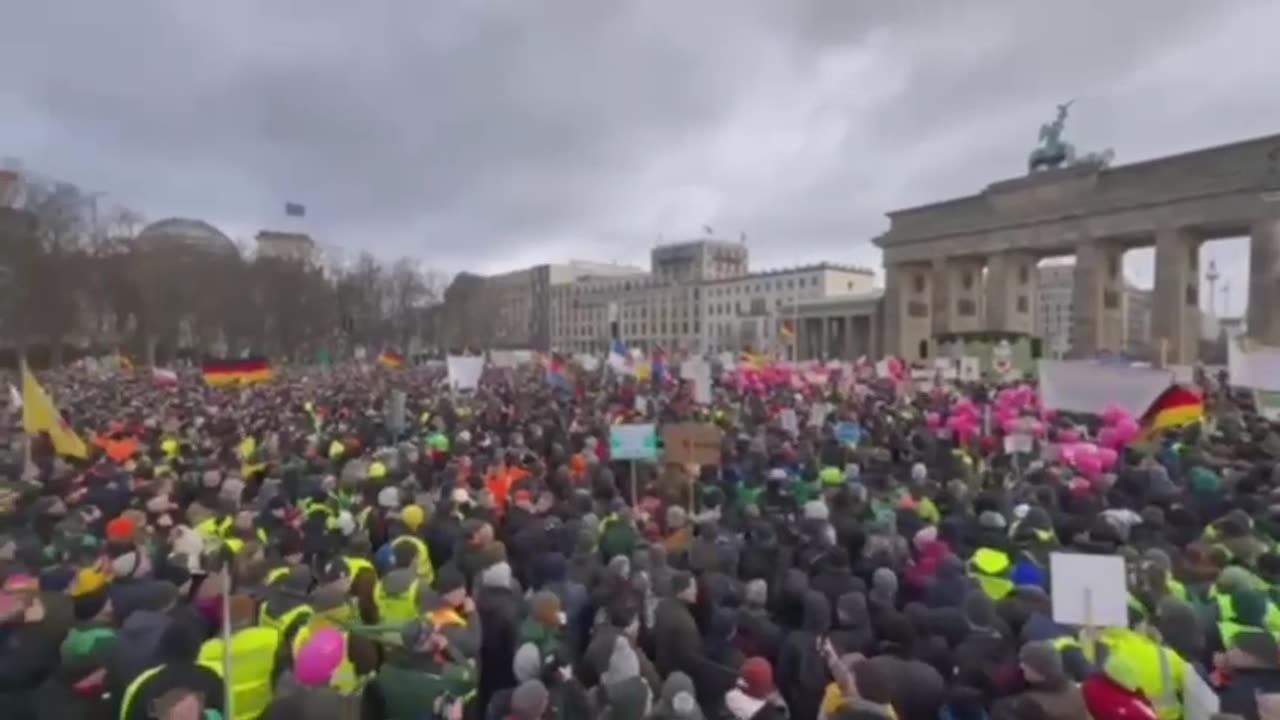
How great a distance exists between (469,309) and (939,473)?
9977cm

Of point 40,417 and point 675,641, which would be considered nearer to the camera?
point 675,641

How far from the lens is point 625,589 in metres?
5.28

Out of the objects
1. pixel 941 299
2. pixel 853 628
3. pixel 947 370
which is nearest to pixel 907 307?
pixel 941 299

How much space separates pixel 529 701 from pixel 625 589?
167cm

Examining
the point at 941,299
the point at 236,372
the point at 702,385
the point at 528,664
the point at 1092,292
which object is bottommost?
the point at 528,664

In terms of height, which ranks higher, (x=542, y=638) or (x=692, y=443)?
(x=692, y=443)

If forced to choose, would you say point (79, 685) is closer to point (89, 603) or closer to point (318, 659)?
point (89, 603)

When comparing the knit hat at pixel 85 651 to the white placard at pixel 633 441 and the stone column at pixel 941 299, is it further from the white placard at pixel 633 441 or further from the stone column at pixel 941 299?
the stone column at pixel 941 299

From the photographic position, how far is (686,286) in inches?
5719

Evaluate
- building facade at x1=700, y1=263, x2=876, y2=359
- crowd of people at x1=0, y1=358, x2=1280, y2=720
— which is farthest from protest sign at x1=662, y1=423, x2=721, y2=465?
building facade at x1=700, y1=263, x2=876, y2=359

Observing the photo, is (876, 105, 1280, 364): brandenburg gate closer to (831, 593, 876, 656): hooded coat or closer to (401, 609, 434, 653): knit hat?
(831, 593, 876, 656): hooded coat

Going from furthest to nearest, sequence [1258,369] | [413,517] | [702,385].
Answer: [702,385] → [1258,369] → [413,517]

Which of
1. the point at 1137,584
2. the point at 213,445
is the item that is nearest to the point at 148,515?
the point at 213,445

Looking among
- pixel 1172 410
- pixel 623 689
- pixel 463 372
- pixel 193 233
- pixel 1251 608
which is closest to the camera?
pixel 623 689
